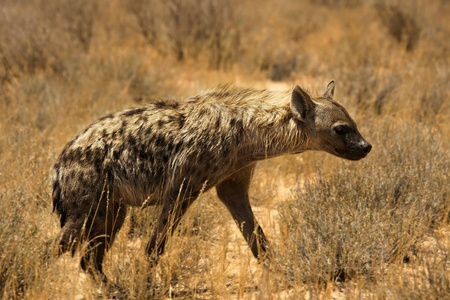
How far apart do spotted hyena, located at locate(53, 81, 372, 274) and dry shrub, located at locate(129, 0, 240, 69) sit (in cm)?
652

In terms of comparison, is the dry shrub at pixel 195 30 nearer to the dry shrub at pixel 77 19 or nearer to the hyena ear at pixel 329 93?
the dry shrub at pixel 77 19

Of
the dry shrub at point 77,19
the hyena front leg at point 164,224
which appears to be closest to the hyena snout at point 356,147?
the hyena front leg at point 164,224

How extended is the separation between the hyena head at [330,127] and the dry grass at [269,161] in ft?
1.78

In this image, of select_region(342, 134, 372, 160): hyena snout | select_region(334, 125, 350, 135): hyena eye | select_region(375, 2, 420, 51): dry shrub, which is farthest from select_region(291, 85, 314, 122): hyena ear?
select_region(375, 2, 420, 51): dry shrub

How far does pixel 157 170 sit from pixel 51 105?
14.4 ft

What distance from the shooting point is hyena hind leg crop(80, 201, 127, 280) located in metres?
4.57

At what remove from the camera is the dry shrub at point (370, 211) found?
466cm

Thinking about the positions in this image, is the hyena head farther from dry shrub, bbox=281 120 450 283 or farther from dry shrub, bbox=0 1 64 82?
dry shrub, bbox=0 1 64 82

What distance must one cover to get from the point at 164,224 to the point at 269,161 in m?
2.77

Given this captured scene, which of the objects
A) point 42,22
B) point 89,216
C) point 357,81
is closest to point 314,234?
point 89,216

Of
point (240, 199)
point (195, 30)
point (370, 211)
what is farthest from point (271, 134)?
point (195, 30)

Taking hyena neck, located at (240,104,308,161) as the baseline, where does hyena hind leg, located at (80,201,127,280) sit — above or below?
below

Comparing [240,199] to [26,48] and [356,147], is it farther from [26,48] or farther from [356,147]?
[26,48]

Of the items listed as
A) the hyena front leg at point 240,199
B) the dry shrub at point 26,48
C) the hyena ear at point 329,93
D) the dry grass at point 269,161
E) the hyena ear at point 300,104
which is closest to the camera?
the dry grass at point 269,161
